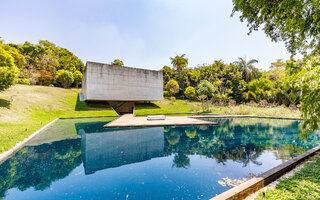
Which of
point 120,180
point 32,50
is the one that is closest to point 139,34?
point 120,180

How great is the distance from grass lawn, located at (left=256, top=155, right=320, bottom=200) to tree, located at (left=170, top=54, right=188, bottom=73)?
1655 inches

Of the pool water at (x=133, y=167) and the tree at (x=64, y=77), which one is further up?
the tree at (x=64, y=77)

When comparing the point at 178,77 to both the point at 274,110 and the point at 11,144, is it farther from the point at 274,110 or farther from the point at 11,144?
the point at 11,144

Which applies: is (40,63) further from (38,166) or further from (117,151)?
(117,151)

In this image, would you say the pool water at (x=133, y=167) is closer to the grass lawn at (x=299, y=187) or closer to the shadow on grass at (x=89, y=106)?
the grass lawn at (x=299, y=187)

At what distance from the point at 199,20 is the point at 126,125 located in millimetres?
10005

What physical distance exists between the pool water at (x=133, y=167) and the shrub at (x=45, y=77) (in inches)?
1401

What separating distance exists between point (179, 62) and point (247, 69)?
18.2 m

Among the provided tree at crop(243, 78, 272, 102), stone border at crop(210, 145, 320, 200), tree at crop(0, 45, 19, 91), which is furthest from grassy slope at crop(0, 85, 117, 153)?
tree at crop(243, 78, 272, 102)

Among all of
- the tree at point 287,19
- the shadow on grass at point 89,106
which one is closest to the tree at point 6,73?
the shadow on grass at point 89,106

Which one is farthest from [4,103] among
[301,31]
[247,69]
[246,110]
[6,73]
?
[247,69]

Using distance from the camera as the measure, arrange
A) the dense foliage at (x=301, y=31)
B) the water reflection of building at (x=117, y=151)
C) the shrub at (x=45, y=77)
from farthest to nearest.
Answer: the shrub at (x=45, y=77) < the water reflection of building at (x=117, y=151) < the dense foliage at (x=301, y=31)

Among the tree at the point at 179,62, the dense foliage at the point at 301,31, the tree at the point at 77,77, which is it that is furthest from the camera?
the tree at the point at 179,62

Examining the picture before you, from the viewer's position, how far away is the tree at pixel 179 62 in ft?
144
